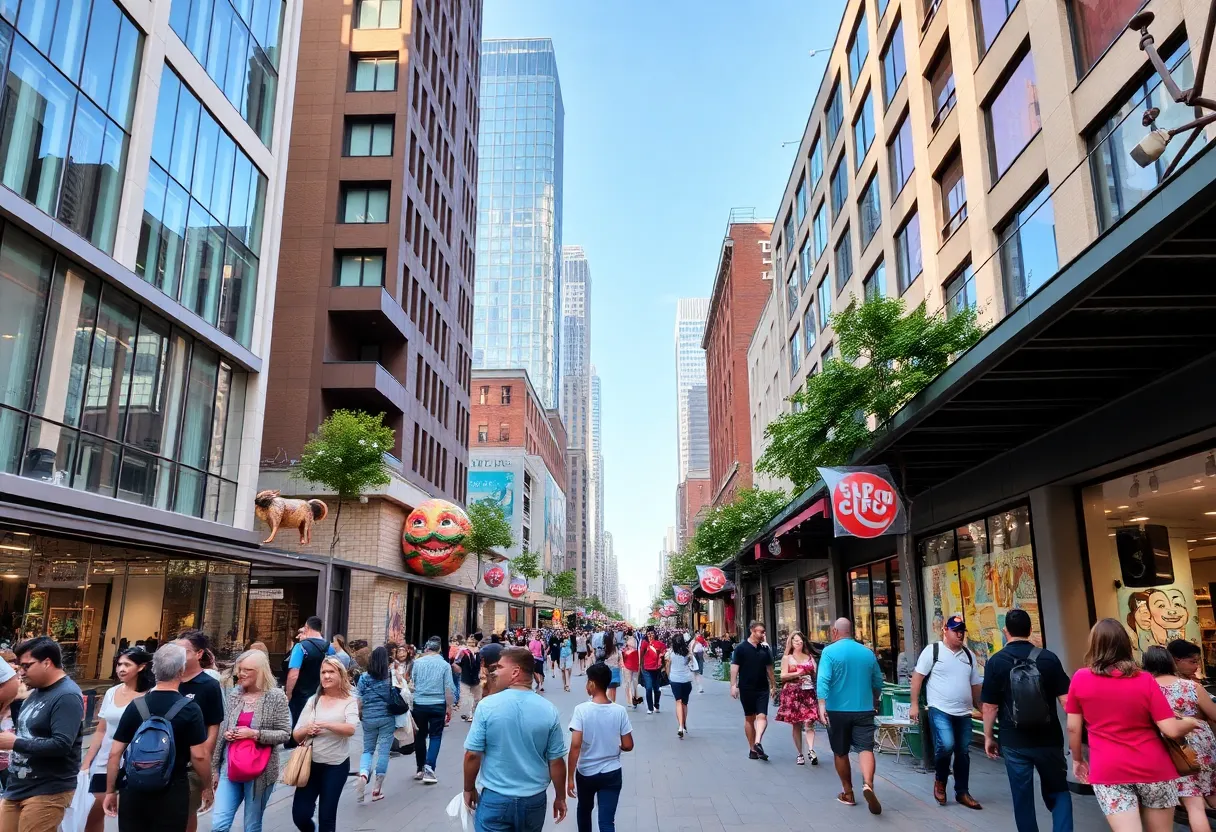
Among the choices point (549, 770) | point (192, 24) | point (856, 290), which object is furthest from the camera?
point (856, 290)

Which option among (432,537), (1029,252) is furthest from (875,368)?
(432,537)

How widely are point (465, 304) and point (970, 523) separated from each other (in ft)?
121

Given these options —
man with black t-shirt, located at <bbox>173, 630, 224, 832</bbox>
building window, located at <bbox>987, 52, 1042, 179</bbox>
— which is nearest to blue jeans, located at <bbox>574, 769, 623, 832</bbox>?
man with black t-shirt, located at <bbox>173, 630, 224, 832</bbox>

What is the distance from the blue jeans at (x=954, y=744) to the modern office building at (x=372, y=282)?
680 inches

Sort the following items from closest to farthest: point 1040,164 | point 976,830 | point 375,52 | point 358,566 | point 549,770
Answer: point 549,770, point 976,830, point 1040,164, point 358,566, point 375,52

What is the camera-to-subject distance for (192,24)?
19.4m

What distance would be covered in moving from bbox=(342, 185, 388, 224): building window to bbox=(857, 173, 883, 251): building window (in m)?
17.1

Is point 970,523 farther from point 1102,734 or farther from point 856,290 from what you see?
point 856,290

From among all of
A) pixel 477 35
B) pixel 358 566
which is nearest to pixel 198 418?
pixel 358 566

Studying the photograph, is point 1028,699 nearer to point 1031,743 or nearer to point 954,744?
point 1031,743

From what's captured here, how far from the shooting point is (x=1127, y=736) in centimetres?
548

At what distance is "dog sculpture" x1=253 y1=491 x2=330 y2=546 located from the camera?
22.0 metres

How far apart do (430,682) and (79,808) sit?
4533 mm

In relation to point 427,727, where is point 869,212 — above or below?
above
